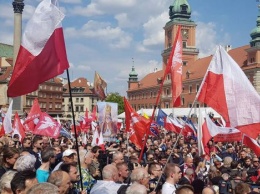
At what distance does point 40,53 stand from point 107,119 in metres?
10.3

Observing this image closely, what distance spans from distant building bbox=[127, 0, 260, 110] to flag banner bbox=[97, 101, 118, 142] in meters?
53.6

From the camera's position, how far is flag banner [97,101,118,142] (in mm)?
15766

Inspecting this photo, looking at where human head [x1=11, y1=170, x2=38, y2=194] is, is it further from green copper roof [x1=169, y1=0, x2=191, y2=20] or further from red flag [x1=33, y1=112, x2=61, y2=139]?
green copper roof [x1=169, y1=0, x2=191, y2=20]

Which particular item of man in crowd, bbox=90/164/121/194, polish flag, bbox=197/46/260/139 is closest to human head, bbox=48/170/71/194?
man in crowd, bbox=90/164/121/194

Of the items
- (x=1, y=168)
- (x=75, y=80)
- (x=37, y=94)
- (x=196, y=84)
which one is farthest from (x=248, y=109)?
(x=75, y=80)

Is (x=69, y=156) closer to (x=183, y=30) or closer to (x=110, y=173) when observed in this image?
(x=110, y=173)

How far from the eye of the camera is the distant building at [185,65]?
6931 cm

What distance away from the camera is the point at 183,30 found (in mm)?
103688

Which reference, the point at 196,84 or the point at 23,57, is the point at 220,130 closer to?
the point at 23,57

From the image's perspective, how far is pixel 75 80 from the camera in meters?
Answer: 123

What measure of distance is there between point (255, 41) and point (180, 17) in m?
39.6

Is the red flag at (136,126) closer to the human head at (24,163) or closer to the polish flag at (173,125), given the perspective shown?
the polish flag at (173,125)

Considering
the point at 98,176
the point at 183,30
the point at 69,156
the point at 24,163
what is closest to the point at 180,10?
the point at 183,30

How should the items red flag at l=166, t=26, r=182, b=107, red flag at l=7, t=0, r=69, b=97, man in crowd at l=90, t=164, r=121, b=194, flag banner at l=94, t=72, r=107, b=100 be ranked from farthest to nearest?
flag banner at l=94, t=72, r=107, b=100 < red flag at l=166, t=26, r=182, b=107 < red flag at l=7, t=0, r=69, b=97 < man in crowd at l=90, t=164, r=121, b=194
